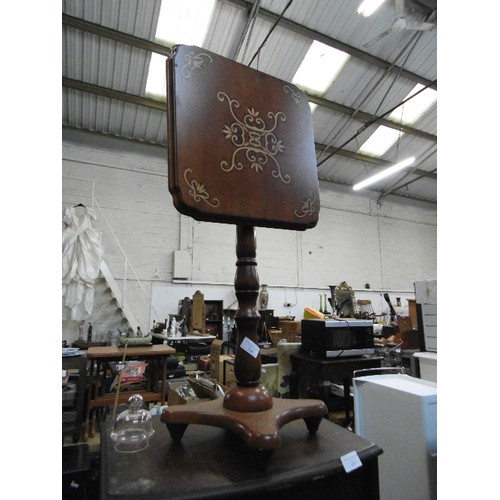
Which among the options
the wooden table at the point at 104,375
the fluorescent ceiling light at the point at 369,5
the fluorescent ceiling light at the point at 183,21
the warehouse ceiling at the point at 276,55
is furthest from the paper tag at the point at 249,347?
the fluorescent ceiling light at the point at 183,21

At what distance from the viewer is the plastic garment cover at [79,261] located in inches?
166

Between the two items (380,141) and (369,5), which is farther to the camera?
(380,141)

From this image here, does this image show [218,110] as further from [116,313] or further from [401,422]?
[116,313]

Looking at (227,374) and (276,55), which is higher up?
(276,55)

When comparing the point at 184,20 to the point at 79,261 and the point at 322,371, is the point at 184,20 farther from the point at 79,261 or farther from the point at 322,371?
the point at 322,371

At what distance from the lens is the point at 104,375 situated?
2.86 metres

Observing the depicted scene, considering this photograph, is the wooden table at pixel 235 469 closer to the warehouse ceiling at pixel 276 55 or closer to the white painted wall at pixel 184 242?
the warehouse ceiling at pixel 276 55

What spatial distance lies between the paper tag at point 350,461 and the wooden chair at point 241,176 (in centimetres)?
11

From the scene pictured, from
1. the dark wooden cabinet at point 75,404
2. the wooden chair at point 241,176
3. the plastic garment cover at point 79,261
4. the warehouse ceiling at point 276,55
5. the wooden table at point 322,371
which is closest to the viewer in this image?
the wooden chair at point 241,176

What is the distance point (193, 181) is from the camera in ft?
1.98

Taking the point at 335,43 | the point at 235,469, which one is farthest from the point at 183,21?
the point at 235,469

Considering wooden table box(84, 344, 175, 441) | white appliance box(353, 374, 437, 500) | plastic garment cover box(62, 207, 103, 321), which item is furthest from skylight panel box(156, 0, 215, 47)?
white appliance box(353, 374, 437, 500)

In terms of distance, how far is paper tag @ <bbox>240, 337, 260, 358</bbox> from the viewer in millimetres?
698

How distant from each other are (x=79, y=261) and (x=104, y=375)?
76.4 inches
